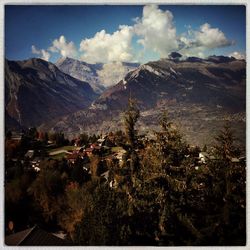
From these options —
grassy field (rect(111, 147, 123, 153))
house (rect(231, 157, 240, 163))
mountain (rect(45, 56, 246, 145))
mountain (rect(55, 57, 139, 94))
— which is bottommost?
house (rect(231, 157, 240, 163))

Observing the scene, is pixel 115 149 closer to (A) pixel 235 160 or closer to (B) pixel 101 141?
(B) pixel 101 141

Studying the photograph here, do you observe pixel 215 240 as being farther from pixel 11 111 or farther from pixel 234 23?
pixel 11 111

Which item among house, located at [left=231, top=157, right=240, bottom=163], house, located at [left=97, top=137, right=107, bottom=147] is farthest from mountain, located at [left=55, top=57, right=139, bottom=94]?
house, located at [left=231, top=157, right=240, bottom=163]

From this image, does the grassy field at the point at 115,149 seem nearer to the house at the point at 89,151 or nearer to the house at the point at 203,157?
the house at the point at 89,151

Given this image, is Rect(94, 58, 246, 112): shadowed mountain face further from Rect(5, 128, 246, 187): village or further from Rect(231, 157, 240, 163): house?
Rect(231, 157, 240, 163): house

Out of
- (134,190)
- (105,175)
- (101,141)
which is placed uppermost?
(101,141)

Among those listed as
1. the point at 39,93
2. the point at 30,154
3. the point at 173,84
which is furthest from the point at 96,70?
the point at 30,154

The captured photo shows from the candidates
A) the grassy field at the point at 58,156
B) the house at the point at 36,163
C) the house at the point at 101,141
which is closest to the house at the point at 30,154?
the house at the point at 36,163
